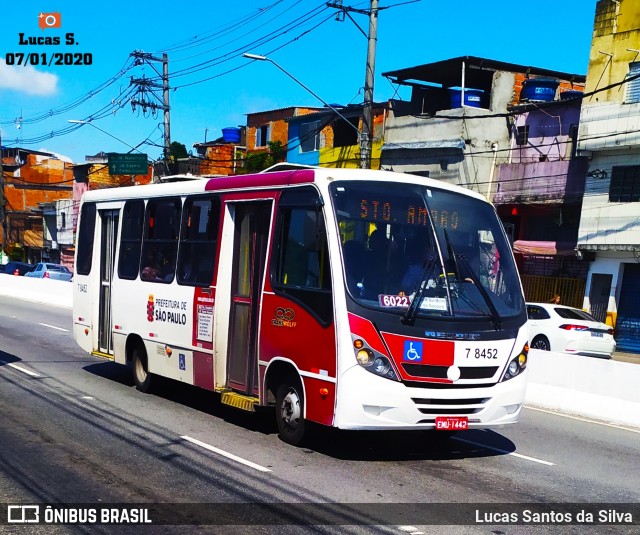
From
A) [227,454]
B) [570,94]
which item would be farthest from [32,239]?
[227,454]

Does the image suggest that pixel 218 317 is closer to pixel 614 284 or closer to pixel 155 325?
pixel 155 325

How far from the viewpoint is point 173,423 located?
33.2 ft

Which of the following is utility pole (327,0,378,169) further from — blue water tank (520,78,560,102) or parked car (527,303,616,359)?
→ blue water tank (520,78,560,102)

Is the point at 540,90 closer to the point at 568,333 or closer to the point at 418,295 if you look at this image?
the point at 568,333

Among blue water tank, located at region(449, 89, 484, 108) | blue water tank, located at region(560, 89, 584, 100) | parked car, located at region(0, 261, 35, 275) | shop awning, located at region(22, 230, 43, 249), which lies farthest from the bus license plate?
shop awning, located at region(22, 230, 43, 249)

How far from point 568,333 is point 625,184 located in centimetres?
917

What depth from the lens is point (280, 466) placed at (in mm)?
8102

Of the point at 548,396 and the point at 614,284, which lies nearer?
the point at 548,396

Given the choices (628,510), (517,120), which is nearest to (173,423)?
(628,510)

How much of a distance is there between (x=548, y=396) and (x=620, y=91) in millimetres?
20393

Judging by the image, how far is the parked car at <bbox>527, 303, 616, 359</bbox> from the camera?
77.2 ft

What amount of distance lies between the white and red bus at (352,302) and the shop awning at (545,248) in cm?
2450

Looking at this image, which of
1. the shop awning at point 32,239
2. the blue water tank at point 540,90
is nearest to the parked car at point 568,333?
the blue water tank at point 540,90

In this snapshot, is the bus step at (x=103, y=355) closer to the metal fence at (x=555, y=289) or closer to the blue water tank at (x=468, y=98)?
the metal fence at (x=555, y=289)
